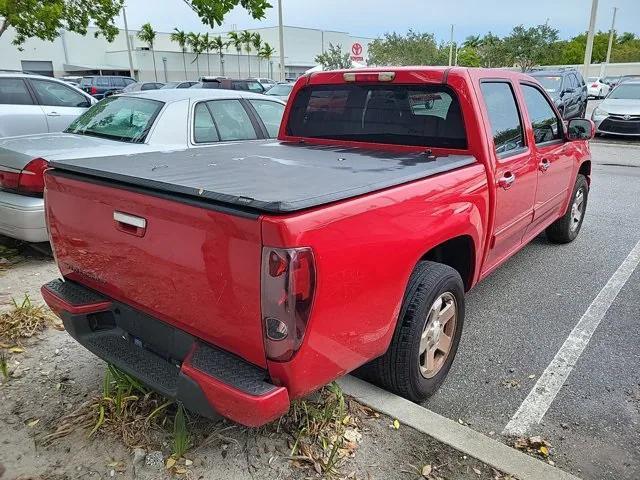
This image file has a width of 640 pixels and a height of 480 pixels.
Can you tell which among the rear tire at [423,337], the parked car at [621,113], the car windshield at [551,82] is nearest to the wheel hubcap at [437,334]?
the rear tire at [423,337]

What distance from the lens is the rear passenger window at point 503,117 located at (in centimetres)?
361

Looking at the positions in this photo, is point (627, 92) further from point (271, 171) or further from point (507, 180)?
point (271, 171)

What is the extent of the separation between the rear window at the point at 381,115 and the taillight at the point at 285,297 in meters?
1.93

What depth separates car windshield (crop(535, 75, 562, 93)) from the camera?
46.4 ft

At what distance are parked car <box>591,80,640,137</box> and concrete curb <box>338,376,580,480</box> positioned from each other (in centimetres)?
1362

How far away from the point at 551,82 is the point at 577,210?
→ 10.1 metres

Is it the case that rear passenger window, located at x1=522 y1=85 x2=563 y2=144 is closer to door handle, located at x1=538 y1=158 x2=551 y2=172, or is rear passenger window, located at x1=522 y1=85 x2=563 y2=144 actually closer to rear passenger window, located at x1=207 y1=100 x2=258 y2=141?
door handle, located at x1=538 y1=158 x2=551 y2=172

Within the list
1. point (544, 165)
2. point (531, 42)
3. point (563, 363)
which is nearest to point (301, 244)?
point (563, 363)

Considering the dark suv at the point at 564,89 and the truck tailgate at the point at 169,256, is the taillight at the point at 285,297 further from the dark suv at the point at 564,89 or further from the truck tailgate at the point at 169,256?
the dark suv at the point at 564,89

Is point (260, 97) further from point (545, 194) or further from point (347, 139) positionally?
point (545, 194)

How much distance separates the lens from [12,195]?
16.2ft

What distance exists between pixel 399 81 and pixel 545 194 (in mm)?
1782

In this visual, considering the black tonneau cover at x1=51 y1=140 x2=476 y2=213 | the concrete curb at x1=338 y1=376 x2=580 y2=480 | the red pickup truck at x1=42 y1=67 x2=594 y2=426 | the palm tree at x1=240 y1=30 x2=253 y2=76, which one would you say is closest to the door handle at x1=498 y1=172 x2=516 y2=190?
the red pickup truck at x1=42 y1=67 x2=594 y2=426

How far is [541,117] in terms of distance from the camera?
14.8 ft
